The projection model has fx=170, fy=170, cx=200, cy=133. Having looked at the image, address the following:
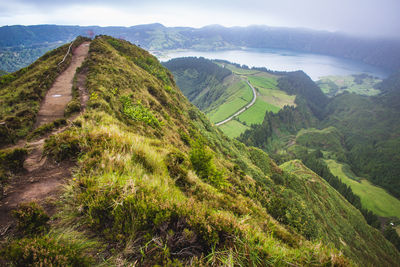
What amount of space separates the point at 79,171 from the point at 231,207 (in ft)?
14.8

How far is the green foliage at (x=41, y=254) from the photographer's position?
6.97ft

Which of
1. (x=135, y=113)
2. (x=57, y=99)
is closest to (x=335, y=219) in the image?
(x=135, y=113)

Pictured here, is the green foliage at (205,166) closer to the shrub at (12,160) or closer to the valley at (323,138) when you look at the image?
the shrub at (12,160)

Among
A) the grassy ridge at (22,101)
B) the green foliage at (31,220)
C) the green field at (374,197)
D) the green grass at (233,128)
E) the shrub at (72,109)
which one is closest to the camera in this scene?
the green foliage at (31,220)

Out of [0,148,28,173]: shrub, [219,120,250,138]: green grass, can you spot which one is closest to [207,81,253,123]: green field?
[219,120,250,138]: green grass

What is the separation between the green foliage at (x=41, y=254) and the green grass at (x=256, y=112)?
139 meters

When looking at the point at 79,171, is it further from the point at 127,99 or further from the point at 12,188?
the point at 127,99

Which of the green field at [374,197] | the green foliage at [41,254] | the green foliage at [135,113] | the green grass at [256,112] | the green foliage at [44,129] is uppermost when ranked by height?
the green foliage at [41,254]

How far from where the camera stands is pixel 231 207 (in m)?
5.62

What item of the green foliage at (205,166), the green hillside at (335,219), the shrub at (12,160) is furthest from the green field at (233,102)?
the shrub at (12,160)

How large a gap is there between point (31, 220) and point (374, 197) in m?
141

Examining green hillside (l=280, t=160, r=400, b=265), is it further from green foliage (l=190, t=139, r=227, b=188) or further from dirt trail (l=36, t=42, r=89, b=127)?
dirt trail (l=36, t=42, r=89, b=127)

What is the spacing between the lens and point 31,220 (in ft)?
9.21

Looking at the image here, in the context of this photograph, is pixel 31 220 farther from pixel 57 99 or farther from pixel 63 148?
pixel 57 99
